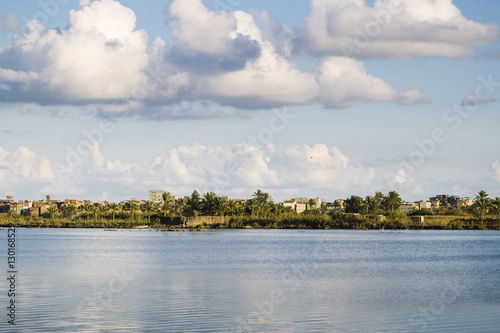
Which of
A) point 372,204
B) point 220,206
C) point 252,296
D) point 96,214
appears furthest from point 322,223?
point 252,296

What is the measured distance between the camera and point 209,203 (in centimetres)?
16225

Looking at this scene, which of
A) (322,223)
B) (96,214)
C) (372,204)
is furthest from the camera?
(372,204)

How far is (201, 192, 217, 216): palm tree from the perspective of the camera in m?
161

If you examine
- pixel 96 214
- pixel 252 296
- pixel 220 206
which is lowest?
pixel 252 296

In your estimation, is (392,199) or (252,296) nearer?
(252,296)

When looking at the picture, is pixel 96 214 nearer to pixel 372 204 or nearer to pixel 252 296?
pixel 372 204

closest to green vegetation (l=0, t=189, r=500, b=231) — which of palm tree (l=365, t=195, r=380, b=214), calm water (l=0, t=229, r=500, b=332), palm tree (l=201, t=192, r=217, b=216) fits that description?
palm tree (l=201, t=192, r=217, b=216)

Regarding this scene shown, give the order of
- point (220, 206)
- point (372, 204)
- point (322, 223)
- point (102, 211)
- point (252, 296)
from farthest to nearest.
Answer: point (372, 204) < point (102, 211) < point (322, 223) < point (220, 206) < point (252, 296)

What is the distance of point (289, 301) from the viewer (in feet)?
101

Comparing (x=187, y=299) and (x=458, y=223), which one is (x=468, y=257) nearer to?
(x=187, y=299)

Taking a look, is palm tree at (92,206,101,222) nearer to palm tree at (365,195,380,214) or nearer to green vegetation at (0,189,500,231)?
green vegetation at (0,189,500,231)

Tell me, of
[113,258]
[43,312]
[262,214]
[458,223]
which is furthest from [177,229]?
[43,312]

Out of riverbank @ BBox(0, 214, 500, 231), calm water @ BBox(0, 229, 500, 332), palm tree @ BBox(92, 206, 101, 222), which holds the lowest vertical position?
calm water @ BBox(0, 229, 500, 332)

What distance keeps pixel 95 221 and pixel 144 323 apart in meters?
162
